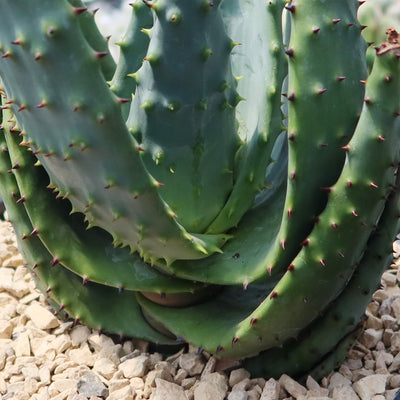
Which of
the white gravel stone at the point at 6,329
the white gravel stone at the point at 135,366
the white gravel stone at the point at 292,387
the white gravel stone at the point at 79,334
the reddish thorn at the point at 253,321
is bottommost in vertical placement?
the white gravel stone at the point at 6,329

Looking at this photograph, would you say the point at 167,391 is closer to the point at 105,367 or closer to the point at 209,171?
the point at 105,367

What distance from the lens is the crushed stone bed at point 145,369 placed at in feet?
4.32

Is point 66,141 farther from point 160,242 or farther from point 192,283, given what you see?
point 192,283

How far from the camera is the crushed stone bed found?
4.32 feet

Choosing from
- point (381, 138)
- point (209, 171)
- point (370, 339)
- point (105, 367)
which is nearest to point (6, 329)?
point (105, 367)

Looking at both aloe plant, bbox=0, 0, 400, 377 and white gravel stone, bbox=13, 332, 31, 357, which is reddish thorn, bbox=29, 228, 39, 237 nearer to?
aloe plant, bbox=0, 0, 400, 377

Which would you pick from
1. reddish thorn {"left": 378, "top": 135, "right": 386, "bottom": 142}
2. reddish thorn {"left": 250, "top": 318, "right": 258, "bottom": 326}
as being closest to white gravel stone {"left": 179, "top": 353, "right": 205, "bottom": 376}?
reddish thorn {"left": 250, "top": 318, "right": 258, "bottom": 326}

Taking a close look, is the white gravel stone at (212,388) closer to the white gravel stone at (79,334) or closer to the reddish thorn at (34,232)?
the white gravel stone at (79,334)

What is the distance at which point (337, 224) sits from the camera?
3.64 ft

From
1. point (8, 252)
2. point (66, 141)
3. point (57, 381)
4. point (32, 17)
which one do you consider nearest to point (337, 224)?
point (66, 141)

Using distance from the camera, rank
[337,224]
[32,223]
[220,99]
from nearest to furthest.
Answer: [337,224], [220,99], [32,223]

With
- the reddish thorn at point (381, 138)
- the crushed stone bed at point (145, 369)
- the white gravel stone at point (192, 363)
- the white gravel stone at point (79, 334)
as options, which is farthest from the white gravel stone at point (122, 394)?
the reddish thorn at point (381, 138)

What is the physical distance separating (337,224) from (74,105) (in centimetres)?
47

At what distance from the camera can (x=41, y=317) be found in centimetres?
167
